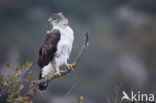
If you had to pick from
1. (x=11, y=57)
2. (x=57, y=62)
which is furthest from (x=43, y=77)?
(x=11, y=57)

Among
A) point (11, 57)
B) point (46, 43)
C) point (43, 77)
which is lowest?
point (11, 57)

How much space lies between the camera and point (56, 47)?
659cm

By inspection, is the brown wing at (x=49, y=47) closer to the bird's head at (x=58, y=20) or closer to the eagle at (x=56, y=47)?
the eagle at (x=56, y=47)

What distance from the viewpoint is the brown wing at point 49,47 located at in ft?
21.4

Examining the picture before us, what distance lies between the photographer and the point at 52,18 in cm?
671

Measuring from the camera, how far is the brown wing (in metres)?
6.53

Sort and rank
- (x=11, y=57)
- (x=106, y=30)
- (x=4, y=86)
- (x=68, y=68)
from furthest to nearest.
Result: (x=106, y=30) → (x=11, y=57) → (x=68, y=68) → (x=4, y=86)

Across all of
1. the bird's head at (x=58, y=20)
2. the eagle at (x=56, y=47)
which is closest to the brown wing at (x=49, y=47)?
the eagle at (x=56, y=47)

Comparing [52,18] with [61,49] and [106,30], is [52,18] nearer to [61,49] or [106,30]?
[61,49]

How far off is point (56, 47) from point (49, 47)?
0.09 meters

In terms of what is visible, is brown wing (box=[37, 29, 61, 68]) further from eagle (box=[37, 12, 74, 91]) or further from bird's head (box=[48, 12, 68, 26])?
bird's head (box=[48, 12, 68, 26])

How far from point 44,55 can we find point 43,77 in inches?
12.0

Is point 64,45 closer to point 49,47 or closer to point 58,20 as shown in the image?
point 49,47

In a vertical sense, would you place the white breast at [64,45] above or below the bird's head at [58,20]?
below
